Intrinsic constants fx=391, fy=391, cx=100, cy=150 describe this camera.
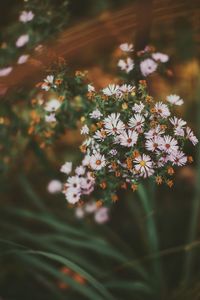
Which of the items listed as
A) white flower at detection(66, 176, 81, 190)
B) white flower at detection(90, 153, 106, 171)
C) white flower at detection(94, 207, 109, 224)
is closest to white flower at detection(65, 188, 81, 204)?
white flower at detection(66, 176, 81, 190)

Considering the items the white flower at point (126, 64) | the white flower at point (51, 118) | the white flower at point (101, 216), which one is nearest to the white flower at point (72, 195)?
the white flower at point (51, 118)

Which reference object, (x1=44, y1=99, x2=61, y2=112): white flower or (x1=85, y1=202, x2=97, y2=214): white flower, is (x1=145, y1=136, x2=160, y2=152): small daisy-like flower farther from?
(x1=85, y1=202, x2=97, y2=214): white flower

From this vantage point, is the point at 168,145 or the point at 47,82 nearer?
the point at 168,145

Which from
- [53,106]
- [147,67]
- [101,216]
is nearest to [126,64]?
[147,67]

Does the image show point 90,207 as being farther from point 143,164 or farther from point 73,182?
point 143,164

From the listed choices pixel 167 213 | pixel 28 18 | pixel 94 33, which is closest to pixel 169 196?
pixel 167 213

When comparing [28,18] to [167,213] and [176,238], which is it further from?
[176,238]
